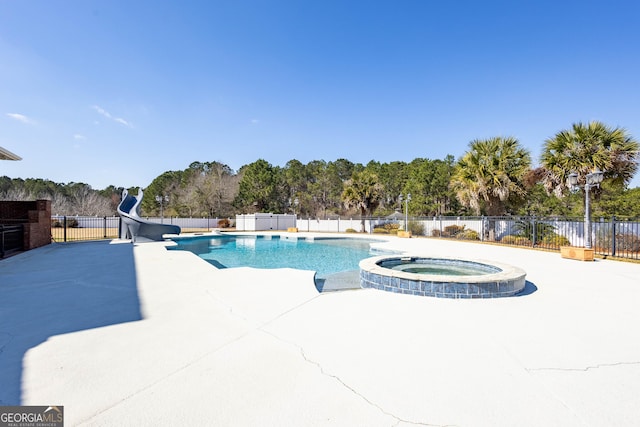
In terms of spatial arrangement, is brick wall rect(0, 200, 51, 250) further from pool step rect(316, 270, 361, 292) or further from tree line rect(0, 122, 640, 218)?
tree line rect(0, 122, 640, 218)

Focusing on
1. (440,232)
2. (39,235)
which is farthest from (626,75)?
(39,235)

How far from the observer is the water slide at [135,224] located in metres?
14.1

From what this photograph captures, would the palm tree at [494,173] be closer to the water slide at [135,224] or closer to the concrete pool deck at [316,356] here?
the concrete pool deck at [316,356]

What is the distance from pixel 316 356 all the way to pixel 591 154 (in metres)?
15.2

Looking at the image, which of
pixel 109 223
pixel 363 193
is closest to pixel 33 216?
pixel 363 193

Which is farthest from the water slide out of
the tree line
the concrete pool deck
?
the tree line

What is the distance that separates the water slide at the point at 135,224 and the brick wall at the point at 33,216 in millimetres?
2800

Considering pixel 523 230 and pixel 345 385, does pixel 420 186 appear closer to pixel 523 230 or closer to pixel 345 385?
pixel 523 230

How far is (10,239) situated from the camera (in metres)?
9.74

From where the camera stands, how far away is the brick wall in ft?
36.9

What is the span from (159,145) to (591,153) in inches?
987

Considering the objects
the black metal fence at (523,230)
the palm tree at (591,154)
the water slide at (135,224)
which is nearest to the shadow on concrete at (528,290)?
the black metal fence at (523,230)

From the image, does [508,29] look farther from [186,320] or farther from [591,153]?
[186,320]

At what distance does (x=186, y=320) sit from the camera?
3.74 metres
